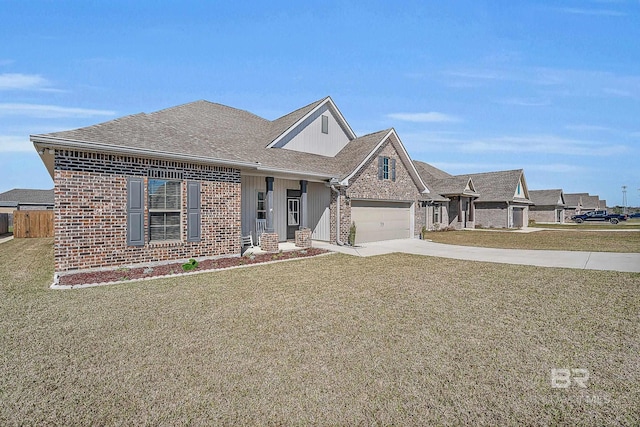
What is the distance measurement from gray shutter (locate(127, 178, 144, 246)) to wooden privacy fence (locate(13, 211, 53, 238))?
18.8 metres

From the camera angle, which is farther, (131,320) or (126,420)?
(131,320)

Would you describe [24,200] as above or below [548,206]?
above

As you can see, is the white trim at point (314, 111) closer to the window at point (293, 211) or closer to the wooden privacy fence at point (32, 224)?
the window at point (293, 211)

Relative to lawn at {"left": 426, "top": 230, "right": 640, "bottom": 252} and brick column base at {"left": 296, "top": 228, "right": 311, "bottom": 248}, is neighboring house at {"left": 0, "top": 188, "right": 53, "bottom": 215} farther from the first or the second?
lawn at {"left": 426, "top": 230, "right": 640, "bottom": 252}

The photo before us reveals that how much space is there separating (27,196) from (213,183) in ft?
177

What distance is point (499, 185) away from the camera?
104ft

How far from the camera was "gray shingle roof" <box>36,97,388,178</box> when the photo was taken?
354 inches

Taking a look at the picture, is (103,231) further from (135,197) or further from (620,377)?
(620,377)

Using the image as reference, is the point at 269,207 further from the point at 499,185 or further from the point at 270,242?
the point at 499,185

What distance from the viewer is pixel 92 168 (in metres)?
8.23

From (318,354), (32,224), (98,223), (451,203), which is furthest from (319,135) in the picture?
(32,224)

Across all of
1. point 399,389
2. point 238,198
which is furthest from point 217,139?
point 399,389

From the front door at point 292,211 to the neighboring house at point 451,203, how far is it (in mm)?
14159

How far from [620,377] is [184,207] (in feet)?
33.7
